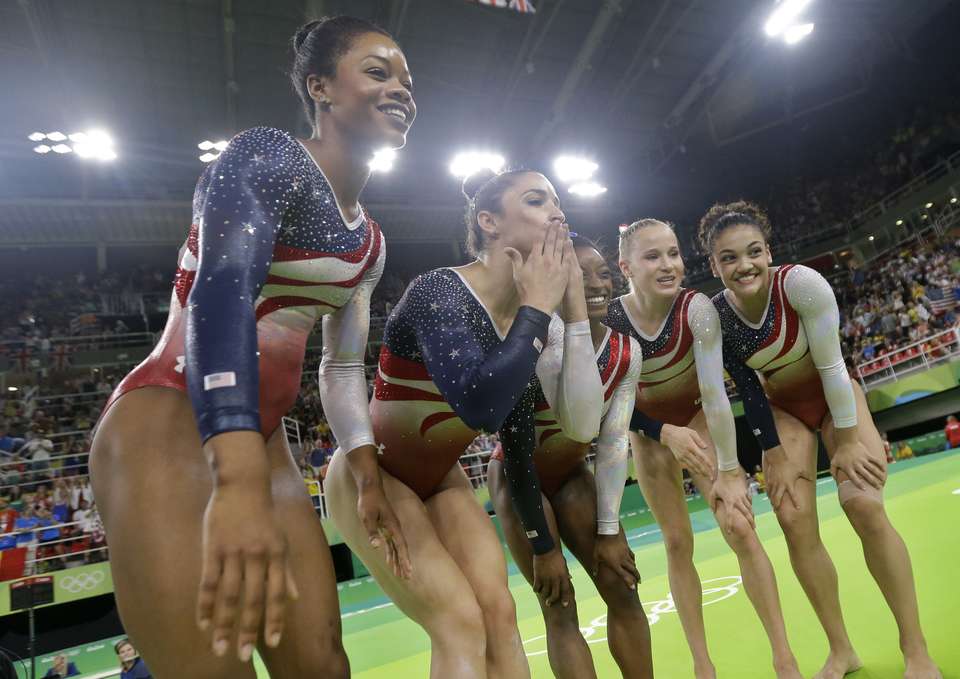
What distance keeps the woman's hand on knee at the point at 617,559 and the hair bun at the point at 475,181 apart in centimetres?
175

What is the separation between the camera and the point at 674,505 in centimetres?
397

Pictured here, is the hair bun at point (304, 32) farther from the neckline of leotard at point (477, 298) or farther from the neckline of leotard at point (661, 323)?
the neckline of leotard at point (661, 323)

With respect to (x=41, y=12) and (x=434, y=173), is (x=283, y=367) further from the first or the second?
(x=434, y=173)

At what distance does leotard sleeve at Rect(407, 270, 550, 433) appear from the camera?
6.61ft

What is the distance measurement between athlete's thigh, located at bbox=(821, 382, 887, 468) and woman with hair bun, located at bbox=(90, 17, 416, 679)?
2.55 meters

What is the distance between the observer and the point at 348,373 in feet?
8.35

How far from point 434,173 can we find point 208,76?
7.56 meters

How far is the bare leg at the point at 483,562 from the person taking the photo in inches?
90.7

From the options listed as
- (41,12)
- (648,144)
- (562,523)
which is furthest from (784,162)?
(562,523)

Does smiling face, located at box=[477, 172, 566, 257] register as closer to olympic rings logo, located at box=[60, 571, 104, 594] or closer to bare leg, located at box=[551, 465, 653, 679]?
bare leg, located at box=[551, 465, 653, 679]

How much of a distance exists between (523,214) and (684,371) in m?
1.87

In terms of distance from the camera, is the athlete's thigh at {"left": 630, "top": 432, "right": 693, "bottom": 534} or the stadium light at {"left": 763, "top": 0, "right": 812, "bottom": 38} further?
the stadium light at {"left": 763, "top": 0, "right": 812, "bottom": 38}

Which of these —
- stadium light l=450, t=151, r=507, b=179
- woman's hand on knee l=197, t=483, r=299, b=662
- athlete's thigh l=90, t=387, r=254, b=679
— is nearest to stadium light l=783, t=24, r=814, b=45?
stadium light l=450, t=151, r=507, b=179

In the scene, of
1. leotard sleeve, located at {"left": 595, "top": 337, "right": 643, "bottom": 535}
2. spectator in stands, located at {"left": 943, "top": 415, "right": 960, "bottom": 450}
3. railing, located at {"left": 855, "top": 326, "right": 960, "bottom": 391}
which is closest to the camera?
leotard sleeve, located at {"left": 595, "top": 337, "right": 643, "bottom": 535}
